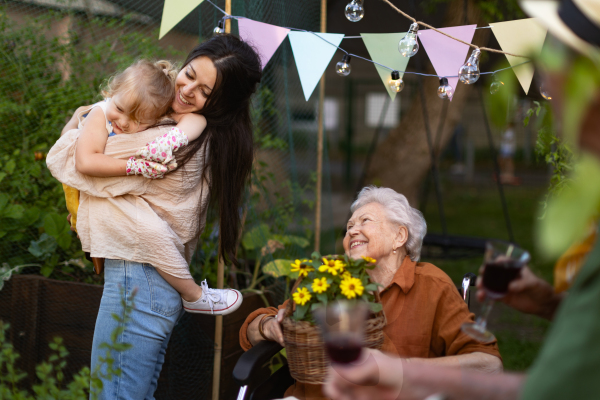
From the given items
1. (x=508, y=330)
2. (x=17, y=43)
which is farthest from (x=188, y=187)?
(x=508, y=330)

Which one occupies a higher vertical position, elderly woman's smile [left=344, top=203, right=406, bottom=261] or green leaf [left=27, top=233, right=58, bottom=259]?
elderly woman's smile [left=344, top=203, right=406, bottom=261]

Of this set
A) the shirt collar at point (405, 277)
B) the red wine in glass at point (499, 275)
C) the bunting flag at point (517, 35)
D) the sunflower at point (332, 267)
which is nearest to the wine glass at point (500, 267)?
the red wine in glass at point (499, 275)

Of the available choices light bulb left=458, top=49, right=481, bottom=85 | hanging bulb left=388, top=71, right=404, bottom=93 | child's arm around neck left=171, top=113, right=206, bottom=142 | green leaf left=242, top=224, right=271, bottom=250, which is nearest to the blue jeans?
child's arm around neck left=171, top=113, right=206, bottom=142

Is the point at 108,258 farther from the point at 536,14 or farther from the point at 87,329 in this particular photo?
the point at 536,14

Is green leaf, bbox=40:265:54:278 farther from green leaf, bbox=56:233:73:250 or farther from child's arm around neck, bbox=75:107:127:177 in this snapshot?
child's arm around neck, bbox=75:107:127:177

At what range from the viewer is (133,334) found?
172 centimetres

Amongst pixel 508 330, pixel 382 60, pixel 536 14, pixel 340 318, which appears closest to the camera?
pixel 536 14

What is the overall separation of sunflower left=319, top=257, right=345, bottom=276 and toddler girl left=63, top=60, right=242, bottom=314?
0.57m

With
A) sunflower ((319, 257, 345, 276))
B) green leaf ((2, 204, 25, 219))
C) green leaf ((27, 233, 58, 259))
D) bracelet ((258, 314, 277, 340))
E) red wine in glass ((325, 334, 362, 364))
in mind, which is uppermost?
red wine in glass ((325, 334, 362, 364))

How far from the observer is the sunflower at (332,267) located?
1.51m

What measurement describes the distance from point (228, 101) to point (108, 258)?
683mm

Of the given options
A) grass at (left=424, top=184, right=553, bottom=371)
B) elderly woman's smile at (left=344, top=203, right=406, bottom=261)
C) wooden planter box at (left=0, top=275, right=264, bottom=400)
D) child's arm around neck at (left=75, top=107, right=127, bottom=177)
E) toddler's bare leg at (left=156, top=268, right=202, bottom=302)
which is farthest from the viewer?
grass at (left=424, top=184, right=553, bottom=371)

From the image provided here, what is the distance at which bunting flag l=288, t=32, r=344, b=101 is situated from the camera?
2.38 meters

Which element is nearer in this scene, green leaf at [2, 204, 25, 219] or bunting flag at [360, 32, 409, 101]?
bunting flag at [360, 32, 409, 101]
